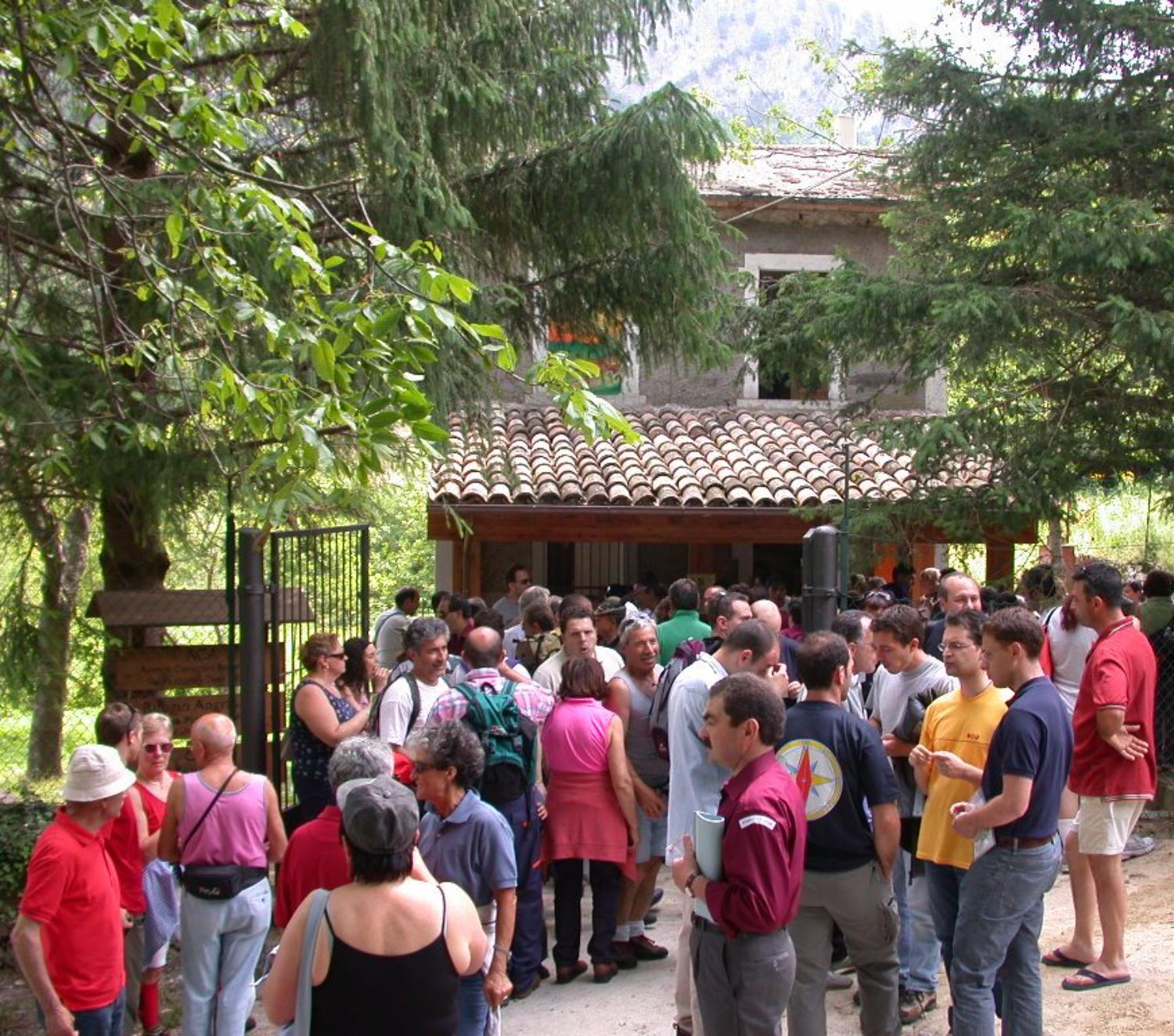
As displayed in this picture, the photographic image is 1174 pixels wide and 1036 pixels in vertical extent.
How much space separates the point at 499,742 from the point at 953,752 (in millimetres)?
2083

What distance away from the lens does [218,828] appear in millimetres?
5559

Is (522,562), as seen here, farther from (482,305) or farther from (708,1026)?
(708,1026)

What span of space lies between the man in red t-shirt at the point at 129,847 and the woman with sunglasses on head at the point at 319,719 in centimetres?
81

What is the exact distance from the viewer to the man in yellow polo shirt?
17.4 feet

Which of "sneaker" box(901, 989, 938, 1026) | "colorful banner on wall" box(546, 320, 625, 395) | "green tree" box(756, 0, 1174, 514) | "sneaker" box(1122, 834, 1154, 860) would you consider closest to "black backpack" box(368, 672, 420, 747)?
"sneaker" box(901, 989, 938, 1026)

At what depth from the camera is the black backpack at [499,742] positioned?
6.23m

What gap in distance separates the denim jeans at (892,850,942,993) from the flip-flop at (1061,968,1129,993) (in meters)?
0.64

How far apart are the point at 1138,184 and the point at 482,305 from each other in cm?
703

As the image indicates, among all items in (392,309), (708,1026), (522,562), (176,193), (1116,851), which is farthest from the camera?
(522,562)

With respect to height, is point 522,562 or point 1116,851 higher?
point 522,562

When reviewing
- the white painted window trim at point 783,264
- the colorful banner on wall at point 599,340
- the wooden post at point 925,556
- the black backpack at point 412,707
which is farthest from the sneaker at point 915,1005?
the white painted window trim at point 783,264

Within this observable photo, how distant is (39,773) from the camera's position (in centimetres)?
1471

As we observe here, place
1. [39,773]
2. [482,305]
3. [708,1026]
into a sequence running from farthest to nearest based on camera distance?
[39,773] → [482,305] → [708,1026]

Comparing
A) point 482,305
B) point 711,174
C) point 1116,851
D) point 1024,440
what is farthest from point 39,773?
point 1116,851
